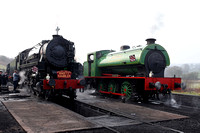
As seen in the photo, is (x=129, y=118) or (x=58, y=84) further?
(x=58, y=84)

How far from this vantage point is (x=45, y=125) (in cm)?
471

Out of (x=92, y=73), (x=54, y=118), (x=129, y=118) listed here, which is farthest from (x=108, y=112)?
(x=92, y=73)

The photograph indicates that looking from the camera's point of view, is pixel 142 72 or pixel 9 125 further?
pixel 142 72

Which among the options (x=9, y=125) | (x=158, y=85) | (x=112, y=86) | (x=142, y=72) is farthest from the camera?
(x=112, y=86)

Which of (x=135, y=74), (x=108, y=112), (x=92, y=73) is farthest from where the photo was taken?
(x=92, y=73)

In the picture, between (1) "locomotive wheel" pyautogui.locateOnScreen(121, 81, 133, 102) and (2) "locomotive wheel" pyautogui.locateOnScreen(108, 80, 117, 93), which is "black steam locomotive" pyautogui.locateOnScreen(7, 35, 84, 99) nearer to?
(2) "locomotive wheel" pyautogui.locateOnScreen(108, 80, 117, 93)

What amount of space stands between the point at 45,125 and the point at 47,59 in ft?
16.5

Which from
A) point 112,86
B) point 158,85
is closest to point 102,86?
point 112,86

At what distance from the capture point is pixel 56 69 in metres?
9.89

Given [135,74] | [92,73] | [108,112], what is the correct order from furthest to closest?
[92,73] < [135,74] < [108,112]

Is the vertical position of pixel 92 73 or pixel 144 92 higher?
pixel 92 73

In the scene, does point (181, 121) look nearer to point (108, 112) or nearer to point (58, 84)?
point (108, 112)

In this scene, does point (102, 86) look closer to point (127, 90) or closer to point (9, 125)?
point (127, 90)

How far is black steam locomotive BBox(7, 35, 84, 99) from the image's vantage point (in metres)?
8.93
